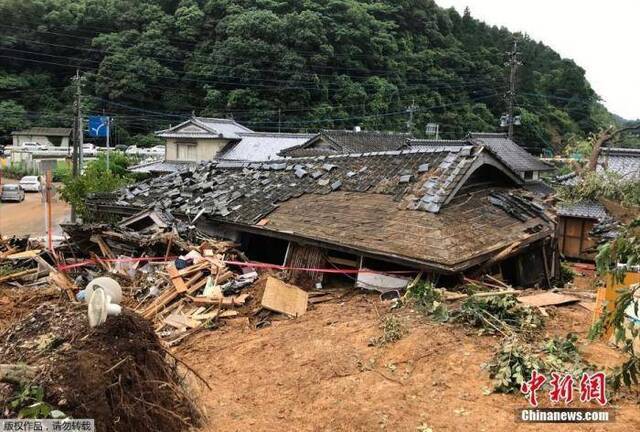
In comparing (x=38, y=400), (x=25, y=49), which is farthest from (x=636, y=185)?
(x=25, y=49)

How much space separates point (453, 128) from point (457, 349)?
53893 mm

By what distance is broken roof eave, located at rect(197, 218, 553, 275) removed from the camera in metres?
9.08

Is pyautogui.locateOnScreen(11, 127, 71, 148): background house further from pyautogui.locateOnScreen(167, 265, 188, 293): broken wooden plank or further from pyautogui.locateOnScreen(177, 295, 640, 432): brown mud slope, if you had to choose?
pyautogui.locateOnScreen(177, 295, 640, 432): brown mud slope

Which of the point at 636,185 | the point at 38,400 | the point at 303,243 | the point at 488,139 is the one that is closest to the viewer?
the point at 38,400

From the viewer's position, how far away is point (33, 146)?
52.0 m

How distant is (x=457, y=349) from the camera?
688 centimetres

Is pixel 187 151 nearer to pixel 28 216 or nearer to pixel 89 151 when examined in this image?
pixel 28 216

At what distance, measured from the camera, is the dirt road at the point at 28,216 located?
2746cm

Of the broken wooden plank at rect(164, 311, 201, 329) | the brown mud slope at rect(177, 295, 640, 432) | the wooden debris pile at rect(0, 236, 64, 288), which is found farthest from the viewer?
the wooden debris pile at rect(0, 236, 64, 288)

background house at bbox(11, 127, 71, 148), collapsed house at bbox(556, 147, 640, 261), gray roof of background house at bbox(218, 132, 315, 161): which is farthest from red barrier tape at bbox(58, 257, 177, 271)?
background house at bbox(11, 127, 71, 148)

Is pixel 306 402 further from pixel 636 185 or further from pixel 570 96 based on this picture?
pixel 570 96

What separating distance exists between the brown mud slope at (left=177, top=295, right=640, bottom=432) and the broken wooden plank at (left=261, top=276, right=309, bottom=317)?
2.05ft

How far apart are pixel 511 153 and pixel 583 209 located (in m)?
12.2

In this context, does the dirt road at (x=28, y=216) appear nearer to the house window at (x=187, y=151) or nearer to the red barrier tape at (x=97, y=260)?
the house window at (x=187, y=151)
